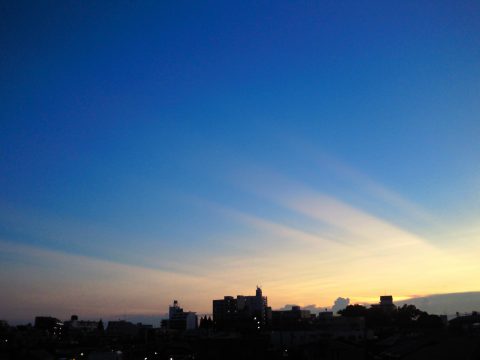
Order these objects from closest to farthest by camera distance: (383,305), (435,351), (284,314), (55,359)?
1. (435,351)
2. (55,359)
3. (383,305)
4. (284,314)

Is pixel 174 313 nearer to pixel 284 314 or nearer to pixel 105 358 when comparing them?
pixel 284 314

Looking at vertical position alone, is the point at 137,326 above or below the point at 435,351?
below

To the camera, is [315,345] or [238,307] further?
[238,307]

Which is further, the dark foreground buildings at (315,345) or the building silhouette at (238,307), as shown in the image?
the building silhouette at (238,307)

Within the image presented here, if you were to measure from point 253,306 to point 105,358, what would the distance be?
5867 inches

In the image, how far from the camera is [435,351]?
34000mm

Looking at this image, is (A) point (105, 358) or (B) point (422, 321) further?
(B) point (422, 321)

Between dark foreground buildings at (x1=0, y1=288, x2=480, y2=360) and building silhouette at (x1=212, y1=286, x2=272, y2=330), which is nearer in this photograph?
dark foreground buildings at (x1=0, y1=288, x2=480, y2=360)

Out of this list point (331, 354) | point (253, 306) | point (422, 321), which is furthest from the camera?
point (253, 306)

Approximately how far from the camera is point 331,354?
4778cm

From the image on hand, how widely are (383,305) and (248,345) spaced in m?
112

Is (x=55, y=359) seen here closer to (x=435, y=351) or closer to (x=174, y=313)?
(x=435, y=351)

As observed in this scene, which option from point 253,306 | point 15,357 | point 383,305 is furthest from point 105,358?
point 253,306

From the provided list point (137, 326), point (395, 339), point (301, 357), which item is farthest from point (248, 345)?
point (137, 326)
